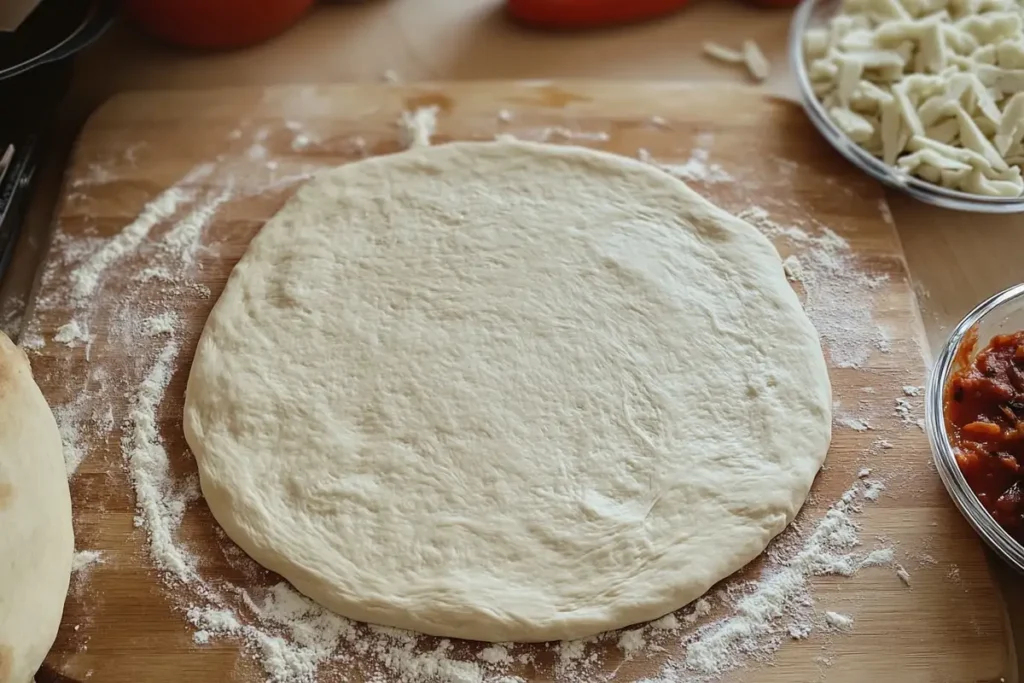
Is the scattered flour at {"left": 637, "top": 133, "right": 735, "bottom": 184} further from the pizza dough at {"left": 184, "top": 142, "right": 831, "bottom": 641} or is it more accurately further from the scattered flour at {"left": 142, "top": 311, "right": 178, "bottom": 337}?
the scattered flour at {"left": 142, "top": 311, "right": 178, "bottom": 337}

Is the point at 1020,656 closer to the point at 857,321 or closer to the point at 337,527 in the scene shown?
the point at 857,321

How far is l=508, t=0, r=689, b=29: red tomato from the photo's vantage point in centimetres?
195

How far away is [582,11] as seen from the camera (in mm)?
1957

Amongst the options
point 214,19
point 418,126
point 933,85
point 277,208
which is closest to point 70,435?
point 277,208

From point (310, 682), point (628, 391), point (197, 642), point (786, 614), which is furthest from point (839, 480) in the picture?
point (197, 642)

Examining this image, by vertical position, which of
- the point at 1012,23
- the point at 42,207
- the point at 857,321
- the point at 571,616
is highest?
the point at 1012,23

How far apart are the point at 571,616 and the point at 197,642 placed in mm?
498

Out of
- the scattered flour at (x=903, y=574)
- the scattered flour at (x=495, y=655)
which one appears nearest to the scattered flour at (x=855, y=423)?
the scattered flour at (x=903, y=574)

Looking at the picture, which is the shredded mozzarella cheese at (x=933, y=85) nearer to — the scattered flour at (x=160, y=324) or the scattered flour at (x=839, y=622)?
the scattered flour at (x=839, y=622)

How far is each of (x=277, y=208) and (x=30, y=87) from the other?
20.2 inches

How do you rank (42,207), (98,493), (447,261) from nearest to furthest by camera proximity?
(98,493)
(447,261)
(42,207)

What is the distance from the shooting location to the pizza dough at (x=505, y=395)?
1183 mm

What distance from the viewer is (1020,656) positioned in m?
1.22

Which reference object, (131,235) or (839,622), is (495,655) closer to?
(839,622)
